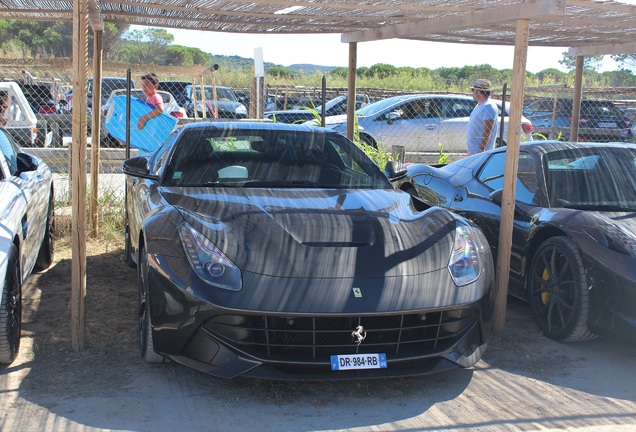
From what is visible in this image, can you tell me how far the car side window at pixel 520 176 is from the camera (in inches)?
218

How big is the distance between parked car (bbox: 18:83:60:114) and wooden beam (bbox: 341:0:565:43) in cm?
1099

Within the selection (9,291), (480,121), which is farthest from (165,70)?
(9,291)

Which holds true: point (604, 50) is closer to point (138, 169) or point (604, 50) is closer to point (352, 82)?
point (352, 82)

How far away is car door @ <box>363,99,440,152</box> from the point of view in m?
15.4

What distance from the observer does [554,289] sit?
4.94m

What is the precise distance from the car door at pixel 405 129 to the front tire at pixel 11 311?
11.4 m

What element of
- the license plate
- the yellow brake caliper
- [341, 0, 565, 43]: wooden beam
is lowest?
the license plate

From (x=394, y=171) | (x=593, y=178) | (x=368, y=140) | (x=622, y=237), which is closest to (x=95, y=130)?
(x=394, y=171)

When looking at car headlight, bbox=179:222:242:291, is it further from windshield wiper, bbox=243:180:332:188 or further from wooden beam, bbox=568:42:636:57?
A: wooden beam, bbox=568:42:636:57

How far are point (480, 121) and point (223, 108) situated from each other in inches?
508

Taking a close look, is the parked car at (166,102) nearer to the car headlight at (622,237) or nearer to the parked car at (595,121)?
the parked car at (595,121)

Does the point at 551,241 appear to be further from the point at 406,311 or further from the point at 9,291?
the point at 9,291

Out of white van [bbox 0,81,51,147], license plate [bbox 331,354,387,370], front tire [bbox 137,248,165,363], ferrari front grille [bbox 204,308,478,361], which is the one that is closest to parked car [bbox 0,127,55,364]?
front tire [bbox 137,248,165,363]

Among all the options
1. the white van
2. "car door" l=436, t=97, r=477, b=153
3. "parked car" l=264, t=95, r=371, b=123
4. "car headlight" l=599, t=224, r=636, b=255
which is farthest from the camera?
"parked car" l=264, t=95, r=371, b=123
